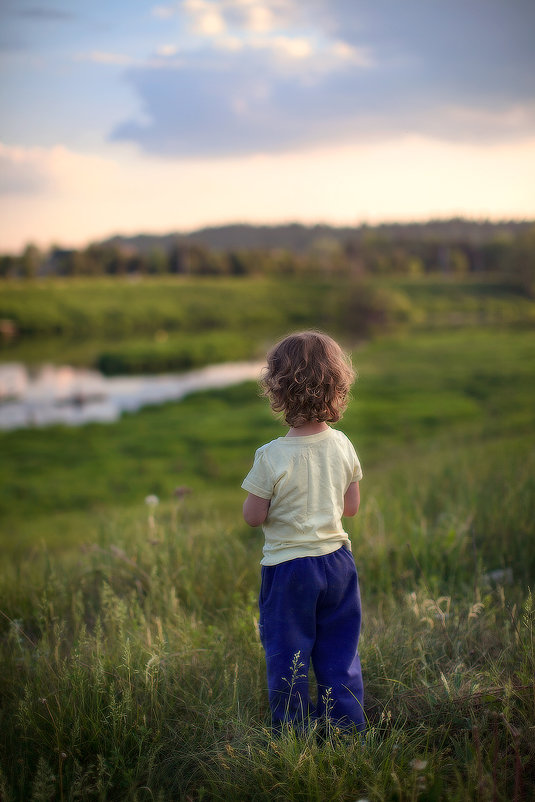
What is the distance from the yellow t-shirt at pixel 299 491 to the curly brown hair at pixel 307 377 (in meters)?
0.10

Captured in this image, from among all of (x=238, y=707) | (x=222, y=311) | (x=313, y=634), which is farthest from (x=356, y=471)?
(x=222, y=311)

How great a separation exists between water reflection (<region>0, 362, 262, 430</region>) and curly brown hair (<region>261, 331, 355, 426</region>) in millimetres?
18021

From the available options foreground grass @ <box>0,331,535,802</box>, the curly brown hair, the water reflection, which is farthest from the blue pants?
the water reflection

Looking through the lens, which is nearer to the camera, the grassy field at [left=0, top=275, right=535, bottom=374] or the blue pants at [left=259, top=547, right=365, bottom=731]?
the blue pants at [left=259, top=547, right=365, bottom=731]

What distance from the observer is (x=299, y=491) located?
221 centimetres

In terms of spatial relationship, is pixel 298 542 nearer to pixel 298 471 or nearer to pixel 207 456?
pixel 298 471

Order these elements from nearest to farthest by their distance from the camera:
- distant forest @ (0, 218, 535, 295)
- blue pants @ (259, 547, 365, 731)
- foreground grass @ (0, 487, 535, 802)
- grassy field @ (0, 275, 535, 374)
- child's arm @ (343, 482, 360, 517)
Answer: foreground grass @ (0, 487, 535, 802) → blue pants @ (259, 547, 365, 731) → child's arm @ (343, 482, 360, 517) → grassy field @ (0, 275, 535, 374) → distant forest @ (0, 218, 535, 295)

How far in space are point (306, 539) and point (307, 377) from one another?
0.58 meters

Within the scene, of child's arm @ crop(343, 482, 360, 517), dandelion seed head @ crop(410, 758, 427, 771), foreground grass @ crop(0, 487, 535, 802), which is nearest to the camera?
dandelion seed head @ crop(410, 758, 427, 771)

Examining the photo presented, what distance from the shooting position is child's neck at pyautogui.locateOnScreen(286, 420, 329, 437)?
2.26 metres

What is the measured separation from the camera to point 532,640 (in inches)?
95.4

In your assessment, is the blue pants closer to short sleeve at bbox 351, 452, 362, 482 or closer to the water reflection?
short sleeve at bbox 351, 452, 362, 482

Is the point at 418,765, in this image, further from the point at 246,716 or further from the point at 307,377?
the point at 307,377

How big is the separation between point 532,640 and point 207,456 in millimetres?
12238
